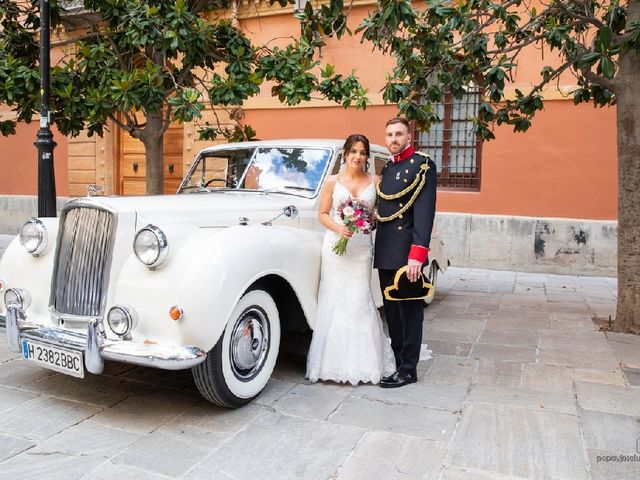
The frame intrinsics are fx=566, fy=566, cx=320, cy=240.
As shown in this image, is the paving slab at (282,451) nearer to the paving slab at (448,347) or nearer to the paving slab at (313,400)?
the paving slab at (313,400)

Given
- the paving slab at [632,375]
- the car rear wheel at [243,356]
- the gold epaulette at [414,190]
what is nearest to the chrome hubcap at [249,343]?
the car rear wheel at [243,356]

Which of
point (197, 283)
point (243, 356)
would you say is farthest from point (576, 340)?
point (197, 283)

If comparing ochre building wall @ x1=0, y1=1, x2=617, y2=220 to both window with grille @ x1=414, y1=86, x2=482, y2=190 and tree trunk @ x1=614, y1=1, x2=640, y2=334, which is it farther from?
tree trunk @ x1=614, y1=1, x2=640, y2=334

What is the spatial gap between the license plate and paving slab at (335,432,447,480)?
1615 mm

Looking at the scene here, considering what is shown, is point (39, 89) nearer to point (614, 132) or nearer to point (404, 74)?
point (404, 74)

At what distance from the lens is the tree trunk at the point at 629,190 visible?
5.58 m

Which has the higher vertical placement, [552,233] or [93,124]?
[93,124]

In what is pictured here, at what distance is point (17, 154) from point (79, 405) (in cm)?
1213

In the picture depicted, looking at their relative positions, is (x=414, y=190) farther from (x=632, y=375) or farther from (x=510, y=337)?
(x=510, y=337)

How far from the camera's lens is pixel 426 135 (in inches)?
417

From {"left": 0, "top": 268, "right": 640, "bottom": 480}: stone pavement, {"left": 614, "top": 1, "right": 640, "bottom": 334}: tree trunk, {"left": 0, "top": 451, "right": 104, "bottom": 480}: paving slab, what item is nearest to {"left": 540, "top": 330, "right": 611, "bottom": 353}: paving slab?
{"left": 0, "top": 268, "right": 640, "bottom": 480}: stone pavement

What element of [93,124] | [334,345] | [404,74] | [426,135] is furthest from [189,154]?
[334,345]

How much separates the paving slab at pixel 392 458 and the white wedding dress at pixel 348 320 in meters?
0.80

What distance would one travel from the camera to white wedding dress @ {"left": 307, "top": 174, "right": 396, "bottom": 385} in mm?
3996
